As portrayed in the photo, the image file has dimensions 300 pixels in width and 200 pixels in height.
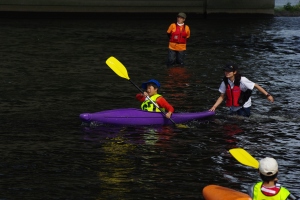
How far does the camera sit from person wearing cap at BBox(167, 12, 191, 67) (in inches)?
829

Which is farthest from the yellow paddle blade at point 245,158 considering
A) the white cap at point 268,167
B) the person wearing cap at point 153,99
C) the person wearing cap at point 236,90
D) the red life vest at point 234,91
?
the person wearing cap at point 153,99

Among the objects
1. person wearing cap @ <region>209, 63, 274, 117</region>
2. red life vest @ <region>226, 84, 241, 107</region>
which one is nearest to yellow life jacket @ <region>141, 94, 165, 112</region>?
person wearing cap @ <region>209, 63, 274, 117</region>

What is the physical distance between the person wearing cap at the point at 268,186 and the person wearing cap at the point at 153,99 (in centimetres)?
604

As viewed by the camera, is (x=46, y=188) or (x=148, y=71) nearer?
(x=46, y=188)

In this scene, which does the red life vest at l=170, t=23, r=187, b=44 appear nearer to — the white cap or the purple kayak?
the purple kayak

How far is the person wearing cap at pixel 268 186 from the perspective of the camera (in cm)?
772

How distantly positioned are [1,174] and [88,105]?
16.8 ft

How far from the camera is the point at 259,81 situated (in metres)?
19.6

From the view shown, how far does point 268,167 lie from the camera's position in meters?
7.71

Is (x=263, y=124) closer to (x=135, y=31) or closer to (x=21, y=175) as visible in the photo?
(x=21, y=175)

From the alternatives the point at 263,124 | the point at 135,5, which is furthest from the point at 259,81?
the point at 135,5

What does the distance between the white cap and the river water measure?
8.50 feet

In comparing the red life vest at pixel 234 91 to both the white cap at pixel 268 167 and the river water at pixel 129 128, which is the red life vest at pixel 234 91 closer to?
the river water at pixel 129 128

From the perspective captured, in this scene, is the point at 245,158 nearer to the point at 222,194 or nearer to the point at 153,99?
the point at 222,194
